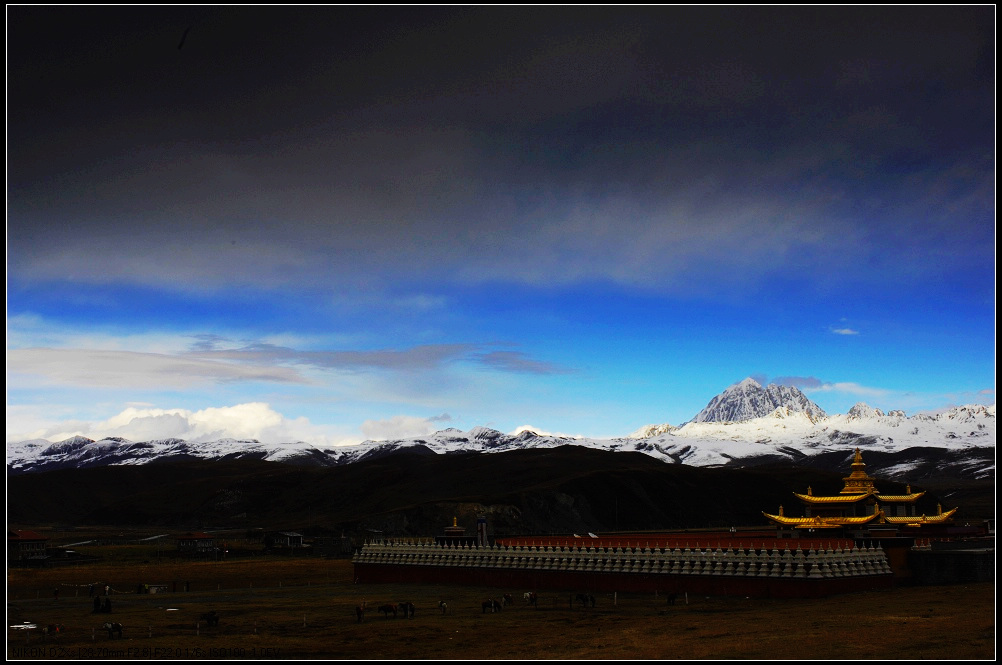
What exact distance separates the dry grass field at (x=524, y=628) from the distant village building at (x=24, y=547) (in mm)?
53848

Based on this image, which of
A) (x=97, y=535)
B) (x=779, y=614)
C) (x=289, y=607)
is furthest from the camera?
(x=97, y=535)

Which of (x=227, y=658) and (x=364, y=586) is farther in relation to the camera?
(x=364, y=586)

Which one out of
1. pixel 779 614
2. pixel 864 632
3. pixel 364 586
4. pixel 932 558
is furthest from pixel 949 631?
pixel 364 586

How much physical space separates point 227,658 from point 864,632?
2158cm

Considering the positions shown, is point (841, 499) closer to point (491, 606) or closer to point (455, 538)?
point (455, 538)

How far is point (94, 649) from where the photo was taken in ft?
111

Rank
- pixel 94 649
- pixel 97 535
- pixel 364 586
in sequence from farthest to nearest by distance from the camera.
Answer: pixel 97 535 → pixel 364 586 → pixel 94 649

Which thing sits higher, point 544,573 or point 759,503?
point 544,573

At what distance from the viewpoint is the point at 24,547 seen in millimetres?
105688

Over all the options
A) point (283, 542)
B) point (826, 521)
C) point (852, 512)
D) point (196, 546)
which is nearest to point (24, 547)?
point (196, 546)

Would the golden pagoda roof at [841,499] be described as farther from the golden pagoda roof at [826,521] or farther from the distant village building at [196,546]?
the distant village building at [196,546]

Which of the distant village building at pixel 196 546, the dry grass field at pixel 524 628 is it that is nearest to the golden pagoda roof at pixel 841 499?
the dry grass field at pixel 524 628

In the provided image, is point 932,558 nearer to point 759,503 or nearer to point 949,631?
point 949,631

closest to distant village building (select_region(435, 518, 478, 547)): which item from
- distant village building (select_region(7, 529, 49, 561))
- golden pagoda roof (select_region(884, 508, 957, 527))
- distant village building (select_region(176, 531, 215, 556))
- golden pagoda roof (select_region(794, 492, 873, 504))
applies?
golden pagoda roof (select_region(794, 492, 873, 504))
